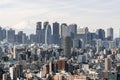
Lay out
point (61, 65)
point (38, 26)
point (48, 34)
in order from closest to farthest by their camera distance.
Result: 1. point (61, 65)
2. point (48, 34)
3. point (38, 26)

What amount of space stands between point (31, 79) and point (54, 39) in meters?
78.7

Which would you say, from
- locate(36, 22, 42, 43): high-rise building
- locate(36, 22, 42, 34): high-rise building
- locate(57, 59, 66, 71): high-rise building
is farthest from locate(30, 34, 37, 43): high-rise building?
locate(57, 59, 66, 71): high-rise building

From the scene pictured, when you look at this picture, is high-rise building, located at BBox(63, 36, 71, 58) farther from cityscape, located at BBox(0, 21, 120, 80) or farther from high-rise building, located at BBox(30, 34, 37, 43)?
high-rise building, located at BBox(30, 34, 37, 43)

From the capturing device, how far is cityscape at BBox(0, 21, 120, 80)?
4677 centimetres

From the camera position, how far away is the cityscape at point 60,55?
4677cm

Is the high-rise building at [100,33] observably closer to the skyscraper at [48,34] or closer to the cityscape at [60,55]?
the cityscape at [60,55]

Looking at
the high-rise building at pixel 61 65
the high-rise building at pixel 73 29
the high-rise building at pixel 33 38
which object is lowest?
the high-rise building at pixel 33 38

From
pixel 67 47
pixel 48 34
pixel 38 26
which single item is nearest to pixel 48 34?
pixel 48 34

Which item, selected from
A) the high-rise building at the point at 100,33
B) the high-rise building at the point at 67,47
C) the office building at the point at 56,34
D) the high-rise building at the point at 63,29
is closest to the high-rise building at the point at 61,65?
the high-rise building at the point at 67,47

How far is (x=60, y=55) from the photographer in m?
78.9

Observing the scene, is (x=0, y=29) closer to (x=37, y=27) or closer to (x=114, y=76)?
(x=37, y=27)

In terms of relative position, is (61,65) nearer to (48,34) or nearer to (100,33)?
(48,34)

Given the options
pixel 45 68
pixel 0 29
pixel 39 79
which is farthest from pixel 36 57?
pixel 0 29

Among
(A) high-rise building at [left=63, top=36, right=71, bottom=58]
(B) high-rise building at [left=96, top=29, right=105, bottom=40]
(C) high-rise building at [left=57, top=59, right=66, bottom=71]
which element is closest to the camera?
(C) high-rise building at [left=57, top=59, right=66, bottom=71]
